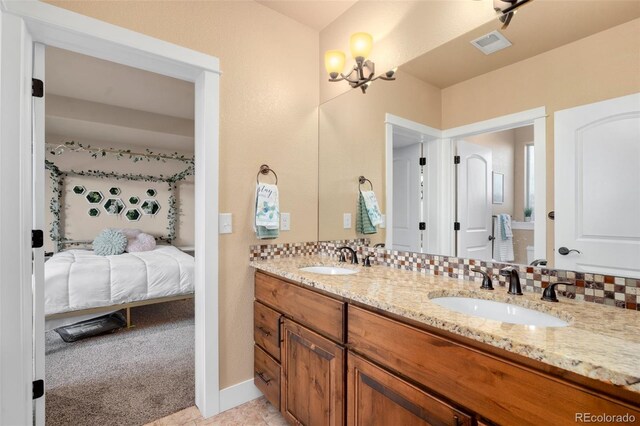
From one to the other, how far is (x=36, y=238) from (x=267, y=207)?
1167 mm

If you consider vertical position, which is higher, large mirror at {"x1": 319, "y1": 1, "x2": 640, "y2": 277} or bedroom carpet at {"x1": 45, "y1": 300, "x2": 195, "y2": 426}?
Result: large mirror at {"x1": 319, "y1": 1, "x2": 640, "y2": 277}

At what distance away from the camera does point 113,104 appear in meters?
4.03

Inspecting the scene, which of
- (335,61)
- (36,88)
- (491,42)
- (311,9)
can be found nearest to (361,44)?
(335,61)

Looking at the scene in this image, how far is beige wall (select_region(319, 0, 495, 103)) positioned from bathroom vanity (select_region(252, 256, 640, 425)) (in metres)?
1.24

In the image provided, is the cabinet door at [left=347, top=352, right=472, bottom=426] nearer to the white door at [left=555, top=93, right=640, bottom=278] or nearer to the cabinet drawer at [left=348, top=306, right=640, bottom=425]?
the cabinet drawer at [left=348, top=306, right=640, bottom=425]

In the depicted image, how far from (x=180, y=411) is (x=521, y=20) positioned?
2.73 metres

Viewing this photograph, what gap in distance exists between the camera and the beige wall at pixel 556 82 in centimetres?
103

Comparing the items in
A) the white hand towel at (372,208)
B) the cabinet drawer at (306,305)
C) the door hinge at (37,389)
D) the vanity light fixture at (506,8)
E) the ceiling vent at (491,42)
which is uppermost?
the vanity light fixture at (506,8)

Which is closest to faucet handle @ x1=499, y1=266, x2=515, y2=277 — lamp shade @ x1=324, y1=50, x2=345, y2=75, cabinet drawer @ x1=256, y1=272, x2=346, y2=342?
cabinet drawer @ x1=256, y1=272, x2=346, y2=342

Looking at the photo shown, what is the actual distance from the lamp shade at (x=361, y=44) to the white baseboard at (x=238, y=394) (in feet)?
7.32

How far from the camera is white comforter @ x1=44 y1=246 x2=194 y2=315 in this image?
2697mm

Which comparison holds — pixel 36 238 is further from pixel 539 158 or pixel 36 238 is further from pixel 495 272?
pixel 539 158

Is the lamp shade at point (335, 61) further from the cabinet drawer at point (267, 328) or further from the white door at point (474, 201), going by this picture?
the cabinet drawer at point (267, 328)

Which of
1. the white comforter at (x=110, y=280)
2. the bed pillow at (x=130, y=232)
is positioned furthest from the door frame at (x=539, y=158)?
the bed pillow at (x=130, y=232)
